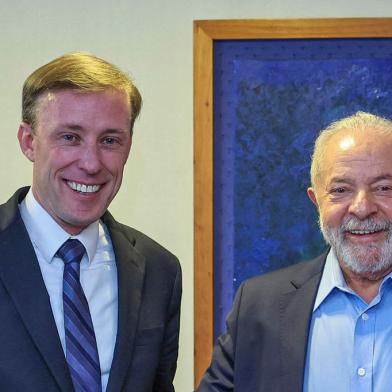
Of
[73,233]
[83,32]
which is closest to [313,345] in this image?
[73,233]

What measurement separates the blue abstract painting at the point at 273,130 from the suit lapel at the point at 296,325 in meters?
0.75

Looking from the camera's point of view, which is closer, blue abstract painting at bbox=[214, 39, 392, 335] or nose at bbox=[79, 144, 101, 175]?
nose at bbox=[79, 144, 101, 175]

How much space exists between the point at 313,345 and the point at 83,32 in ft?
4.96

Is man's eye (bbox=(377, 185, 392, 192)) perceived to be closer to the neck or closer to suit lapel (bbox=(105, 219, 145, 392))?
the neck

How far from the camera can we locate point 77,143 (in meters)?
1.83

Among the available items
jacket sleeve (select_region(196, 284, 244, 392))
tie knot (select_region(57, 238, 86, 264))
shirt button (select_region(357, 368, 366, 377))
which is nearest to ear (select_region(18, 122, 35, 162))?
tie knot (select_region(57, 238, 86, 264))

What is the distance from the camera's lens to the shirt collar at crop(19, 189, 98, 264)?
6.07 ft

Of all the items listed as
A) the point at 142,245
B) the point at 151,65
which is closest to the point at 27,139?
the point at 142,245

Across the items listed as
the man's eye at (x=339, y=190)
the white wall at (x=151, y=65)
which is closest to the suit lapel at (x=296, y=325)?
the man's eye at (x=339, y=190)

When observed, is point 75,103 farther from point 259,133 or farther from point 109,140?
point 259,133

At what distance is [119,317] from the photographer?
6.15ft

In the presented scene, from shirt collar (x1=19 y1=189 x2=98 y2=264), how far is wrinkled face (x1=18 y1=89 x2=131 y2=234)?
0.02 m

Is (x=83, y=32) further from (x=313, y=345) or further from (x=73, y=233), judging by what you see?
(x=313, y=345)

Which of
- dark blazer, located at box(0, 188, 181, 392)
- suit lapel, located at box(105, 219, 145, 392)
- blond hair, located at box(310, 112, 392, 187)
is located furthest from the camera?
blond hair, located at box(310, 112, 392, 187)
